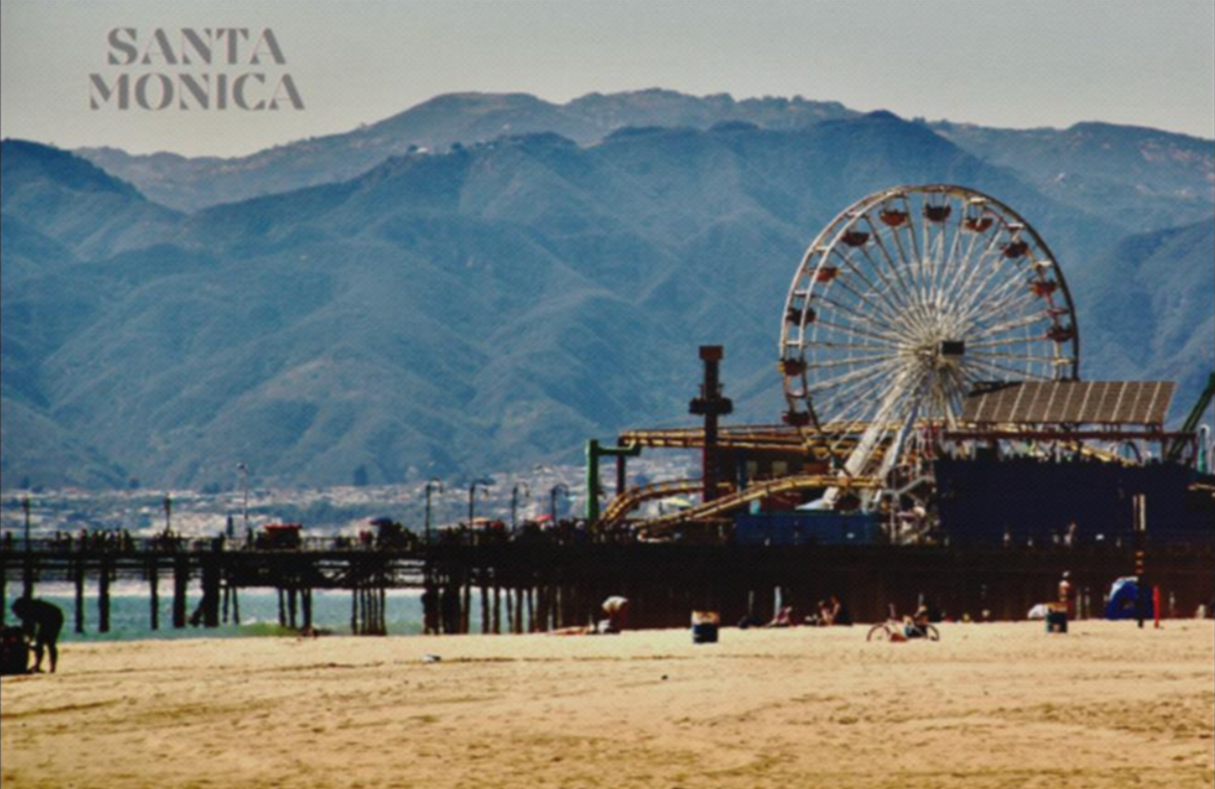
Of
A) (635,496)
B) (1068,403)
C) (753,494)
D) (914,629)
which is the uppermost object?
(1068,403)

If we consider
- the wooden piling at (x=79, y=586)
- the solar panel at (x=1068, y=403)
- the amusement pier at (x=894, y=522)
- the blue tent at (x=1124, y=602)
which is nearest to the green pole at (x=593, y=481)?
the amusement pier at (x=894, y=522)

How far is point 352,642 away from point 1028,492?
43239mm

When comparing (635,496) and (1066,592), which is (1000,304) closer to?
(635,496)

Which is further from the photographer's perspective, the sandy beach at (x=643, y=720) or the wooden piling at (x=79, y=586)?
the wooden piling at (x=79, y=586)

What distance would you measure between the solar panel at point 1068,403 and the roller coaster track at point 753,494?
20.4 feet

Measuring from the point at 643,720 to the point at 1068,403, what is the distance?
246ft

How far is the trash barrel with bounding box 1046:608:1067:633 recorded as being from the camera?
60.2 meters

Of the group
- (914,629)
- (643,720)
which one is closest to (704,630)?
(914,629)

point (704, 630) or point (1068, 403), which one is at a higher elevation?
point (1068, 403)

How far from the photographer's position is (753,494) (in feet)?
367

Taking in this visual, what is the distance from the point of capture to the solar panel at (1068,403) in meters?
106

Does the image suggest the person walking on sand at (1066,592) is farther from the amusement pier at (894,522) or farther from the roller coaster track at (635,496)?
the roller coaster track at (635,496)

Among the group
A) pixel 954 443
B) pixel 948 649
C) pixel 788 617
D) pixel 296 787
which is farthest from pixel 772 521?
pixel 296 787

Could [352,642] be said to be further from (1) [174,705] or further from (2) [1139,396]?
(2) [1139,396]
